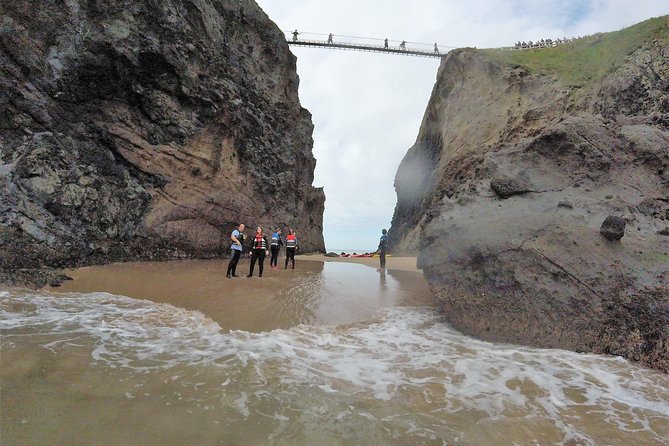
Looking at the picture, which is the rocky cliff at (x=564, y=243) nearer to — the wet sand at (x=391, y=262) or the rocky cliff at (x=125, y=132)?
the wet sand at (x=391, y=262)

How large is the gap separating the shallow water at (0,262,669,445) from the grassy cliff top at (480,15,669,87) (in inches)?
953

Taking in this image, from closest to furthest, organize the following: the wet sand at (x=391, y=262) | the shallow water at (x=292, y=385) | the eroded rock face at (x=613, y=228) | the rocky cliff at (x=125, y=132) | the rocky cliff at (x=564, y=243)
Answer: the shallow water at (x=292, y=385) < the rocky cliff at (x=564, y=243) < the eroded rock face at (x=613, y=228) < the rocky cliff at (x=125, y=132) < the wet sand at (x=391, y=262)

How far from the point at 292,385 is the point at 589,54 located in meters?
29.8

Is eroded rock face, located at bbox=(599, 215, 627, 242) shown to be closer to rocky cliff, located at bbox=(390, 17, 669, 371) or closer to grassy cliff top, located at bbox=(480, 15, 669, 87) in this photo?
rocky cliff, located at bbox=(390, 17, 669, 371)

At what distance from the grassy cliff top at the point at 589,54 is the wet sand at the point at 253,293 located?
2002 cm

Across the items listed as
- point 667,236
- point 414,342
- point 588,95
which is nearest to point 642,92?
point 588,95

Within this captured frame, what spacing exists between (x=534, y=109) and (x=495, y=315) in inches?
866

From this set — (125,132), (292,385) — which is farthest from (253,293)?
(125,132)

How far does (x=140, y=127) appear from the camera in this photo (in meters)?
15.1

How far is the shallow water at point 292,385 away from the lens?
2.97 metres

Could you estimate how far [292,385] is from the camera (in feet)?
12.9

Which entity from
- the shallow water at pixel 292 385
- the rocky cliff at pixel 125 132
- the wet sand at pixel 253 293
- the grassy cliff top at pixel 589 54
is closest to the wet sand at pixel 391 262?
the rocky cliff at pixel 125 132

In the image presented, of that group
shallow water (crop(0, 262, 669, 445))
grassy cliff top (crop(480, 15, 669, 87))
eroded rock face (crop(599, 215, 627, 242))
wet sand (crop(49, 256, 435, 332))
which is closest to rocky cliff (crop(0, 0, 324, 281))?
wet sand (crop(49, 256, 435, 332))

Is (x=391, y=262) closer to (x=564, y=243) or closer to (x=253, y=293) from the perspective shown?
(x=253, y=293)
